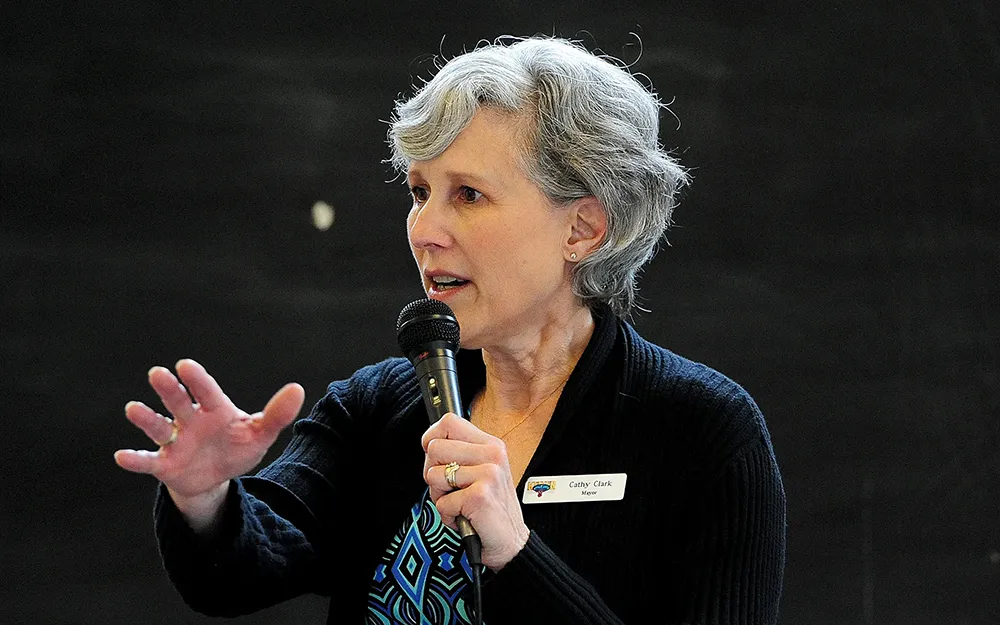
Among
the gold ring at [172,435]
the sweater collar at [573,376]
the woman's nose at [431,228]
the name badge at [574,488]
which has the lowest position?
the name badge at [574,488]

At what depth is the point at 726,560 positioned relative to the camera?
177cm

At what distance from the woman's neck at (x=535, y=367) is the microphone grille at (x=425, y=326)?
→ 1.48 ft

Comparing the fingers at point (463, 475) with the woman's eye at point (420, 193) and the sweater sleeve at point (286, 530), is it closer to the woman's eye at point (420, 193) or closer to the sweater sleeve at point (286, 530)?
the sweater sleeve at point (286, 530)

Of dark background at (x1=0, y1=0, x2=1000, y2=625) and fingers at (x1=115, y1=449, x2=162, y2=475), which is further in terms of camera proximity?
dark background at (x1=0, y1=0, x2=1000, y2=625)

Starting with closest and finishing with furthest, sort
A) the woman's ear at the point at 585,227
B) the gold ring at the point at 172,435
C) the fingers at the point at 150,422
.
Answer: the fingers at the point at 150,422 < the gold ring at the point at 172,435 < the woman's ear at the point at 585,227

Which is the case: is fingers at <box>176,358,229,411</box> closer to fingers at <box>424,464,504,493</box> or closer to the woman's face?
fingers at <box>424,464,504,493</box>

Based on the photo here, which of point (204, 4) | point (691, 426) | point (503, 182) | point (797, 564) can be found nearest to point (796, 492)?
point (797, 564)

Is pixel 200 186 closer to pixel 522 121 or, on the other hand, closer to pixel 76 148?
pixel 76 148

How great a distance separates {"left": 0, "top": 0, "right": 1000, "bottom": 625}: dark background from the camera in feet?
8.58

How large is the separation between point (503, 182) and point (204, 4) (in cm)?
116

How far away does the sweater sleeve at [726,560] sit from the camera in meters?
1.75

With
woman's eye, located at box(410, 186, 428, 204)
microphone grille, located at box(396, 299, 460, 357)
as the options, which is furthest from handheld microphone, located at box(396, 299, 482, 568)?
woman's eye, located at box(410, 186, 428, 204)

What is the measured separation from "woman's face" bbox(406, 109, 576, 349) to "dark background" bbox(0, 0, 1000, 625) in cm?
92

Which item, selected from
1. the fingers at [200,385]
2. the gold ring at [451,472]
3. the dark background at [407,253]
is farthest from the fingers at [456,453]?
the dark background at [407,253]
